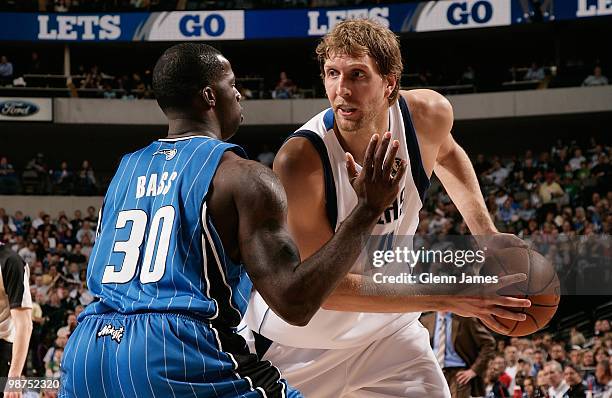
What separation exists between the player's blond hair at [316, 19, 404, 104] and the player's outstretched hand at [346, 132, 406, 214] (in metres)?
1.28

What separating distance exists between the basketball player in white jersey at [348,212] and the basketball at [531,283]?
123 mm

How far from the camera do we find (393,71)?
385 cm

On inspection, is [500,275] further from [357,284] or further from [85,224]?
[85,224]

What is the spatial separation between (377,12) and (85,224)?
8.00 m

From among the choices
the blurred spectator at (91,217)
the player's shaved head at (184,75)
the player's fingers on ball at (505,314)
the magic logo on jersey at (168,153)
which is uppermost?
the player's shaved head at (184,75)

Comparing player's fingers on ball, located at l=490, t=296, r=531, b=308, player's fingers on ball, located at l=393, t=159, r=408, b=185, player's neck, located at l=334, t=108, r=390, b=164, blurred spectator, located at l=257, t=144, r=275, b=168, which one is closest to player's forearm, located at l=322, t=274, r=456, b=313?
player's fingers on ball, located at l=490, t=296, r=531, b=308

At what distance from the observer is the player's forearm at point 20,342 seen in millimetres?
5820

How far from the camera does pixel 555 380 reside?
7777 millimetres

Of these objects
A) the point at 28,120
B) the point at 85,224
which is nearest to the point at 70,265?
the point at 85,224

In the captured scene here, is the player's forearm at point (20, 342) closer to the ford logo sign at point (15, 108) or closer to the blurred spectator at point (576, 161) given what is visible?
the blurred spectator at point (576, 161)

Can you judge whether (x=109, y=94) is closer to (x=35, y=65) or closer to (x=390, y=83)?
(x=35, y=65)

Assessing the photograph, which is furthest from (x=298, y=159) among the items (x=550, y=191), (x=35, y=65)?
(x=35, y=65)

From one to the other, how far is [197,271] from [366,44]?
63.7 inches

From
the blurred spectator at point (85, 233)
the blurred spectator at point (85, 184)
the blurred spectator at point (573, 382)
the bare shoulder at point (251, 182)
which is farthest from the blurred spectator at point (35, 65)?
the bare shoulder at point (251, 182)
